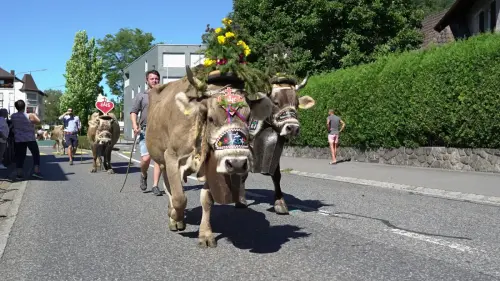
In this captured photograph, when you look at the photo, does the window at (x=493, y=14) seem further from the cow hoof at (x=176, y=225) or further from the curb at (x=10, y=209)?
the cow hoof at (x=176, y=225)

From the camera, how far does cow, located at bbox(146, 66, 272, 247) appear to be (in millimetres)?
4812

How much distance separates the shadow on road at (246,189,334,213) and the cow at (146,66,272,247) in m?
2.55

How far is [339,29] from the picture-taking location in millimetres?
27797

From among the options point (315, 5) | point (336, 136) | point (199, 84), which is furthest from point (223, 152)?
point (315, 5)

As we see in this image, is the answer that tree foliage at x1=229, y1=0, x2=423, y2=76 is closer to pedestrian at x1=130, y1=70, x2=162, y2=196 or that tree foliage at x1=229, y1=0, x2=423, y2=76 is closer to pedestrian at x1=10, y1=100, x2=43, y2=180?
pedestrian at x1=10, y1=100, x2=43, y2=180

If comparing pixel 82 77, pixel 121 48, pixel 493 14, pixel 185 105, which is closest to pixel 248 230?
pixel 185 105

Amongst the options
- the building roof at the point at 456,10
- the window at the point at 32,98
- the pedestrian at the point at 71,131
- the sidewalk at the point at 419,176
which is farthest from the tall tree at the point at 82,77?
the window at the point at 32,98

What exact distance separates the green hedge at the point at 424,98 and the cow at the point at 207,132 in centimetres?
995

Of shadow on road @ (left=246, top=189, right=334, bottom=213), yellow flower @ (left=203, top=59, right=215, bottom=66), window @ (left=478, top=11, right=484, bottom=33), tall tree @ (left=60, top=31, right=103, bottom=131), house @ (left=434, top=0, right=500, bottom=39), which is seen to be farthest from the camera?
tall tree @ (left=60, top=31, right=103, bottom=131)

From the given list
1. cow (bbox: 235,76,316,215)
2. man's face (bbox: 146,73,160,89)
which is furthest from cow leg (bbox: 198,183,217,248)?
man's face (bbox: 146,73,160,89)

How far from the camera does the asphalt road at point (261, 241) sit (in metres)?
4.73

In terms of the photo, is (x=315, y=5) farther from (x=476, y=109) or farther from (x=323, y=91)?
(x=476, y=109)

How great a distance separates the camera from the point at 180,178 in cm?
573

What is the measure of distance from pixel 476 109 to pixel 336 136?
6.02 metres
